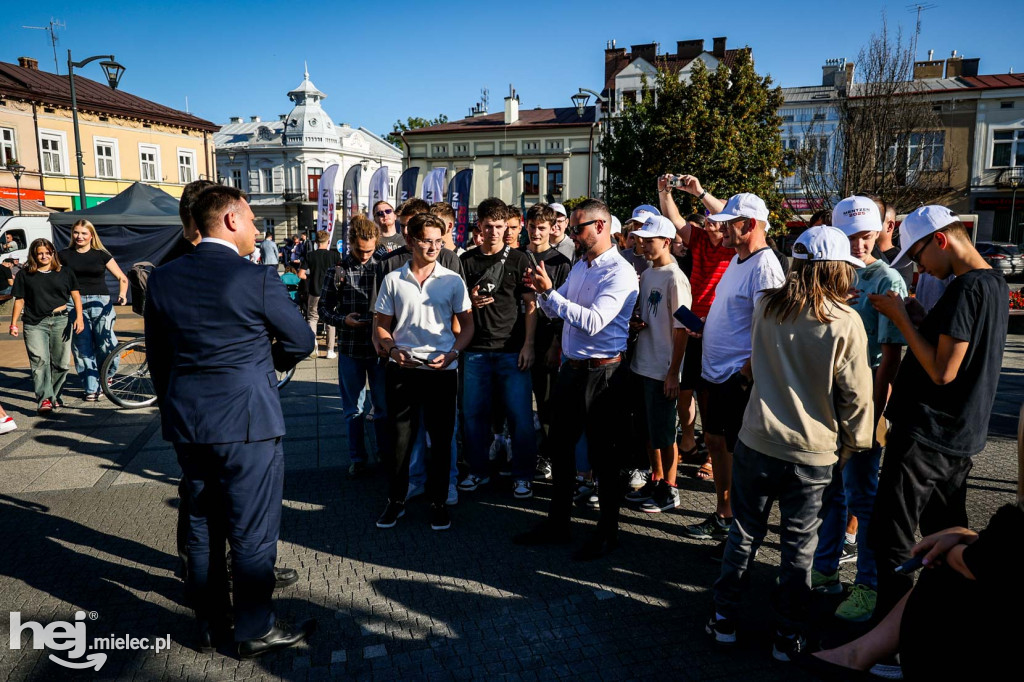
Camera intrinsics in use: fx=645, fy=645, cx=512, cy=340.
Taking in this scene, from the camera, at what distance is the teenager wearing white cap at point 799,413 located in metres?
2.76

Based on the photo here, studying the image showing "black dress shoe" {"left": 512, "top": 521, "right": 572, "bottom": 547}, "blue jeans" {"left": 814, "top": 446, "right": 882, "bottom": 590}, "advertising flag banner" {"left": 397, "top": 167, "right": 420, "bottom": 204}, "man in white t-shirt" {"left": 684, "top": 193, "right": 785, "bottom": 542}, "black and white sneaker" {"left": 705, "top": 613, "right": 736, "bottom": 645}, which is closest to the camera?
"black and white sneaker" {"left": 705, "top": 613, "right": 736, "bottom": 645}

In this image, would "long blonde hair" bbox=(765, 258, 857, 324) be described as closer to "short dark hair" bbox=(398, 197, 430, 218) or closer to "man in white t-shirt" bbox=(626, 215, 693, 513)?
"man in white t-shirt" bbox=(626, 215, 693, 513)

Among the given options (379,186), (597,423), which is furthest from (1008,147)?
(597,423)

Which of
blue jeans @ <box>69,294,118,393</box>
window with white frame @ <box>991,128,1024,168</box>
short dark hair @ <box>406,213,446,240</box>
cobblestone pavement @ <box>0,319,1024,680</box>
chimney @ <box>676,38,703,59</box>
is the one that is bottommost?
cobblestone pavement @ <box>0,319,1024,680</box>

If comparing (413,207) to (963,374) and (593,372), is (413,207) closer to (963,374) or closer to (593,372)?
(593,372)

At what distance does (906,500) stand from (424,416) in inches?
109

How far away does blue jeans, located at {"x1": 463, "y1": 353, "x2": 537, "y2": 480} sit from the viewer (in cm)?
483

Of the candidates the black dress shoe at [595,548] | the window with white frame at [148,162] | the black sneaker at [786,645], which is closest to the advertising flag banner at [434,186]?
the black dress shoe at [595,548]

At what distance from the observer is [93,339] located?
24.6ft

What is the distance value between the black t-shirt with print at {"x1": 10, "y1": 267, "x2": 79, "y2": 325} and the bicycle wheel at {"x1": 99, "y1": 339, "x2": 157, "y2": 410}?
764 millimetres

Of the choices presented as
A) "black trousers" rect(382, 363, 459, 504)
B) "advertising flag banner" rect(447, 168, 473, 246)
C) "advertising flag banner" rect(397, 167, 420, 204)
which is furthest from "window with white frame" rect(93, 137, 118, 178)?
"black trousers" rect(382, 363, 459, 504)

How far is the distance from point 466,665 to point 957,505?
2.30 meters

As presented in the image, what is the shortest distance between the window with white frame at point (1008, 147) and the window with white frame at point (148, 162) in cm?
4676

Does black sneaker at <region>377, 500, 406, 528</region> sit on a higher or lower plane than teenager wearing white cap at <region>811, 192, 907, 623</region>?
lower
